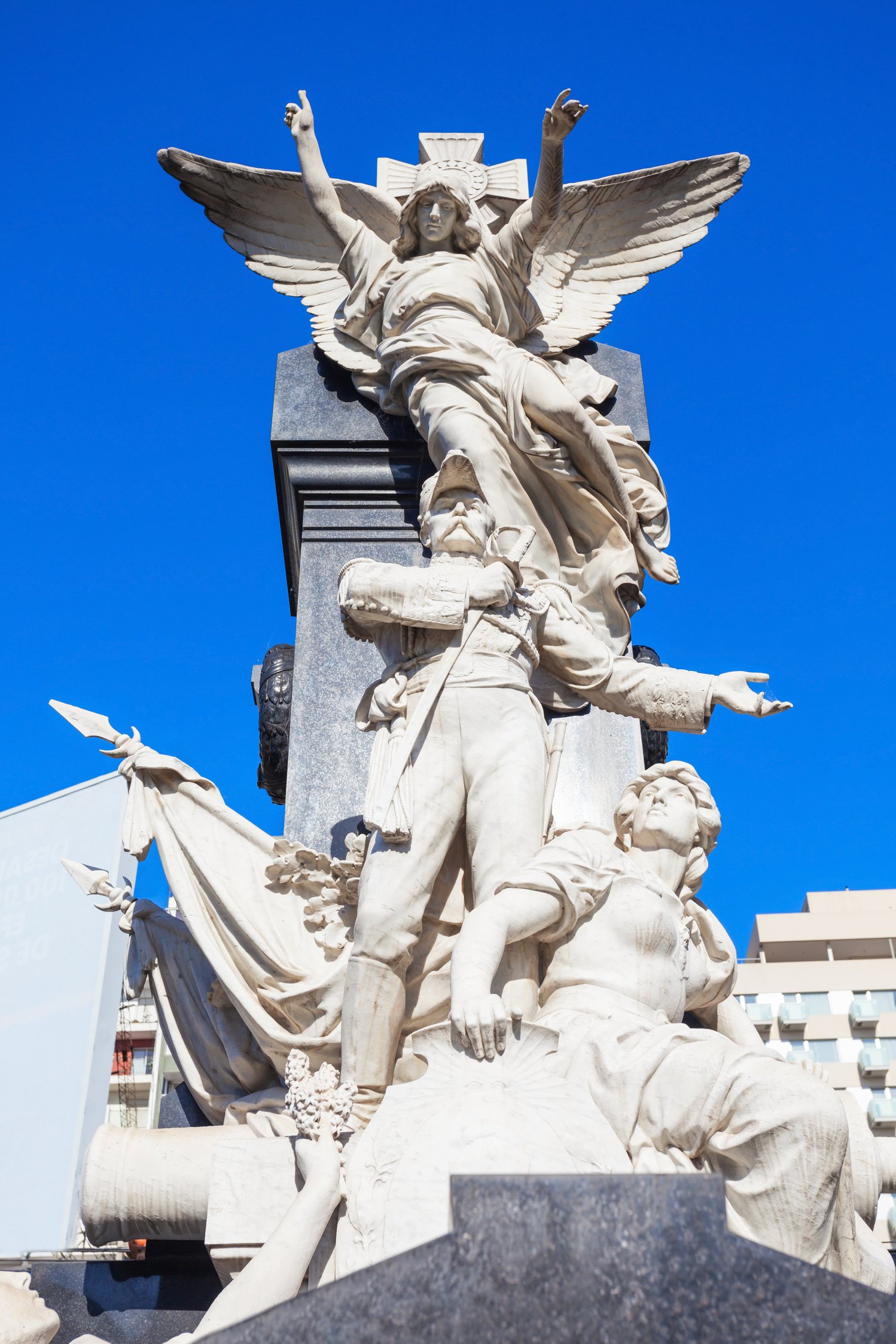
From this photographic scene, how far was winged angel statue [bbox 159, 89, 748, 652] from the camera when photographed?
661 centimetres

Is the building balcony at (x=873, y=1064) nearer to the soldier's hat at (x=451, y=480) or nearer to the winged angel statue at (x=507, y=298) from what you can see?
the winged angel statue at (x=507, y=298)

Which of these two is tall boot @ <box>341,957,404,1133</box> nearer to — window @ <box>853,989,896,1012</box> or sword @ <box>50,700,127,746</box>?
sword @ <box>50,700,127,746</box>

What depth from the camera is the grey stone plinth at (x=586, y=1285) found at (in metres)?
1.80

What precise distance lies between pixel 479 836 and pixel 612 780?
58.4 inches

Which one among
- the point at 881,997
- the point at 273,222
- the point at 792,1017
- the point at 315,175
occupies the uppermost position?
the point at 273,222

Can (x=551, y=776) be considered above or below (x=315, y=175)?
below

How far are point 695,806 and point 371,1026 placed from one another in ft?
5.21

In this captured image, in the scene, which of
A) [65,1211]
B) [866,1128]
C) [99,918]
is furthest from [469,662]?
[99,918]

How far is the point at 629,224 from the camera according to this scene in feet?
27.8

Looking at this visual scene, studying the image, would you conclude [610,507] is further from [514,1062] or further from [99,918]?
[99,918]

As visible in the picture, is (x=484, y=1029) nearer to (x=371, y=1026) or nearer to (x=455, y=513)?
(x=371, y=1026)

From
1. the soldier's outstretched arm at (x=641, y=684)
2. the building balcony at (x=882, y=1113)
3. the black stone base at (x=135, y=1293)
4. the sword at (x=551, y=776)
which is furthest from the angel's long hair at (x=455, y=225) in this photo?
the building balcony at (x=882, y=1113)

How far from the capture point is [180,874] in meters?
5.26

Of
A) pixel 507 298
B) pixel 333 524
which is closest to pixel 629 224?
pixel 507 298
